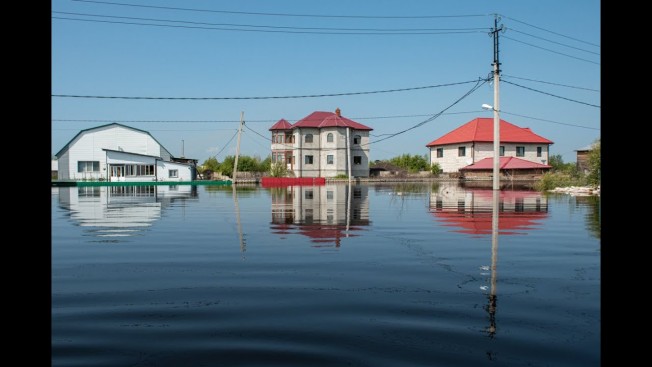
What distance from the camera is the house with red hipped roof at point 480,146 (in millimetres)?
67812

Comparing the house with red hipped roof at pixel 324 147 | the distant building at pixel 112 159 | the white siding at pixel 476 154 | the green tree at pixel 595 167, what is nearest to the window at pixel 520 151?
the white siding at pixel 476 154

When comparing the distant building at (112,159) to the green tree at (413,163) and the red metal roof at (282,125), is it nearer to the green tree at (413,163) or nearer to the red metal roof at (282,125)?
the red metal roof at (282,125)

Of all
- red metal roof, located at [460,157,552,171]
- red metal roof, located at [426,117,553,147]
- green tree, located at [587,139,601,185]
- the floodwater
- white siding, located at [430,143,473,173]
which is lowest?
the floodwater

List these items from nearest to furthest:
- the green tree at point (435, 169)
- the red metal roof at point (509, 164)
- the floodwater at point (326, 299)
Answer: the floodwater at point (326, 299)
the red metal roof at point (509, 164)
the green tree at point (435, 169)

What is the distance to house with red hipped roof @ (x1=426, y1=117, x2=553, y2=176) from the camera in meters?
67.8

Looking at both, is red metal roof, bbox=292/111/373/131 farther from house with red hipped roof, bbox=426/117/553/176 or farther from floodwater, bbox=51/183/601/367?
floodwater, bbox=51/183/601/367

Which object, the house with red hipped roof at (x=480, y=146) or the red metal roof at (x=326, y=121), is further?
the red metal roof at (x=326, y=121)

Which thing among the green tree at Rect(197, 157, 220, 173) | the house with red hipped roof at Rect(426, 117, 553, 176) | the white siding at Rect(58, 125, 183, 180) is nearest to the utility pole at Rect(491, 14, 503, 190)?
the house with red hipped roof at Rect(426, 117, 553, 176)

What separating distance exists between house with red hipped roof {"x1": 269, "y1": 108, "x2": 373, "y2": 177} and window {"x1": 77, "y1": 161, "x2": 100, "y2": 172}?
23074mm

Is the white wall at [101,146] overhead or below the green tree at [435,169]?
overhead

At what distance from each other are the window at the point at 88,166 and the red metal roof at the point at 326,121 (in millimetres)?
25138

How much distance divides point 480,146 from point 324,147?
19927mm

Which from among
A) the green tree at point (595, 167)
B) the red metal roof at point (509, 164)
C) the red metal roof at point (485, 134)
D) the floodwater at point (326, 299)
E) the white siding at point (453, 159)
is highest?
the red metal roof at point (485, 134)

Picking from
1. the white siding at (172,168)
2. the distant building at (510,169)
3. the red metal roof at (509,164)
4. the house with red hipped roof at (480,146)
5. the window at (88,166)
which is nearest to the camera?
the distant building at (510,169)
